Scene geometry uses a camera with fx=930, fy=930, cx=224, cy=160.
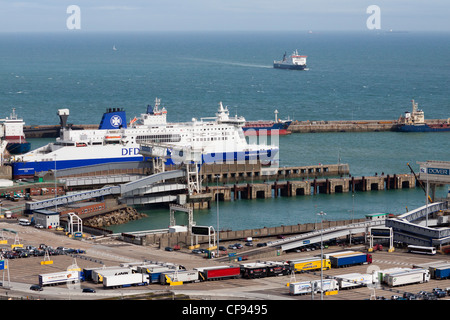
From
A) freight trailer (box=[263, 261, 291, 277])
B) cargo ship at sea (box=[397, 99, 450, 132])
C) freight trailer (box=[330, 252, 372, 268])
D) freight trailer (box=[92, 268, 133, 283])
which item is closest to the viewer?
freight trailer (box=[92, 268, 133, 283])

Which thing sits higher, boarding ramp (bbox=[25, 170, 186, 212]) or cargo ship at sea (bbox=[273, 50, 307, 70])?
cargo ship at sea (bbox=[273, 50, 307, 70])

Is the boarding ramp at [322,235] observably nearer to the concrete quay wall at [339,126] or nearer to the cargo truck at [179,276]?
the cargo truck at [179,276]

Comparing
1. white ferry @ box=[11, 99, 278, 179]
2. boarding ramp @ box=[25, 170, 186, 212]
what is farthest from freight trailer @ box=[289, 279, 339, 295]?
white ferry @ box=[11, 99, 278, 179]

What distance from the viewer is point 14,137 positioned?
3184 inches

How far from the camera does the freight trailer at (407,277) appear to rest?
37188 millimetres

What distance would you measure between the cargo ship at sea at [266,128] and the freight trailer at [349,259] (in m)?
49.8

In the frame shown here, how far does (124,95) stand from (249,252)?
90.0 meters

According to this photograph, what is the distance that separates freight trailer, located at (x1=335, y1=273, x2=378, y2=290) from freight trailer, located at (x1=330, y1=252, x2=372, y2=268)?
2.83m

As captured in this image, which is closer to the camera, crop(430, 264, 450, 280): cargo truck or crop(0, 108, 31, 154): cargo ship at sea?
crop(430, 264, 450, 280): cargo truck

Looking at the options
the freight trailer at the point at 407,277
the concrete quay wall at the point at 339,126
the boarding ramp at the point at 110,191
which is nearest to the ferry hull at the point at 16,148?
the boarding ramp at the point at 110,191

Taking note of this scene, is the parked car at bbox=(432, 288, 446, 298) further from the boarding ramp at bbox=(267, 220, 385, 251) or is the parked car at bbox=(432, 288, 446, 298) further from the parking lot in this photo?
the boarding ramp at bbox=(267, 220, 385, 251)

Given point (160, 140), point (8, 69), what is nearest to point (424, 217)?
point (160, 140)

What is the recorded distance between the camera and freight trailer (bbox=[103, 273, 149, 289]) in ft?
119
